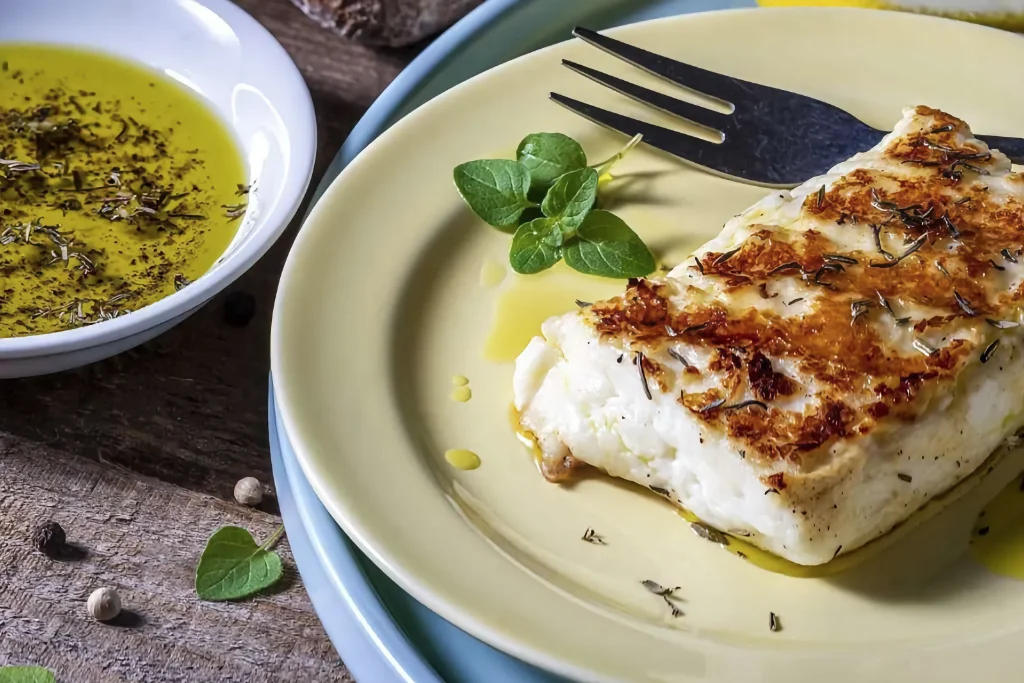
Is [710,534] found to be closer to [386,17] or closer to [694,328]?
[694,328]

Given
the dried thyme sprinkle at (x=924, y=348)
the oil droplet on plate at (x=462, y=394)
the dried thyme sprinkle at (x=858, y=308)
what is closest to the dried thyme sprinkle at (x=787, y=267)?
the dried thyme sprinkle at (x=858, y=308)

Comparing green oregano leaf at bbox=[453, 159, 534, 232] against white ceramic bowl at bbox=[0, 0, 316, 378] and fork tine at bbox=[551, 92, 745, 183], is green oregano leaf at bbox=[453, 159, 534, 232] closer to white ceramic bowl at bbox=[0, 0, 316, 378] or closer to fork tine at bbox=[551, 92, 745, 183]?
fork tine at bbox=[551, 92, 745, 183]

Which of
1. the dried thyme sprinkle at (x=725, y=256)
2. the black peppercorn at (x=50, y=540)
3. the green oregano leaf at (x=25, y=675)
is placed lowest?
the green oregano leaf at (x=25, y=675)

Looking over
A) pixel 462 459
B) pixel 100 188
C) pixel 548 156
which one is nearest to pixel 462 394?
pixel 462 459

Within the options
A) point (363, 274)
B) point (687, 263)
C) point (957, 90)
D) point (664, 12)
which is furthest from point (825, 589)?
point (664, 12)

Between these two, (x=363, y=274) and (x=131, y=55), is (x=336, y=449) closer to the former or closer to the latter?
(x=363, y=274)

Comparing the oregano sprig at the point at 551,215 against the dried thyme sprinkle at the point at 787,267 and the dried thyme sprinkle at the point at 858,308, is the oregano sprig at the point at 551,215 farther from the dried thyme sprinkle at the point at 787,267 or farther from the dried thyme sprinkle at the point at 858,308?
the dried thyme sprinkle at the point at 858,308

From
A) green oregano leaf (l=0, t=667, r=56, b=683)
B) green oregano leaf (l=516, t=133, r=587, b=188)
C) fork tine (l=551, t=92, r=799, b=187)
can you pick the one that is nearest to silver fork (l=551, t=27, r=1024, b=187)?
fork tine (l=551, t=92, r=799, b=187)
